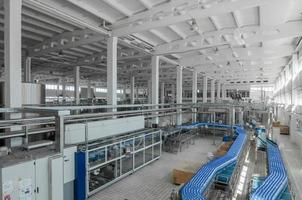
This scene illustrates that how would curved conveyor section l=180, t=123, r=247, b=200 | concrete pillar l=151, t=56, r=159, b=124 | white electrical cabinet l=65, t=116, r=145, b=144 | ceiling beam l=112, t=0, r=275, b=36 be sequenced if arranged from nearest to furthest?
1. curved conveyor section l=180, t=123, r=247, b=200
2. ceiling beam l=112, t=0, r=275, b=36
3. white electrical cabinet l=65, t=116, r=145, b=144
4. concrete pillar l=151, t=56, r=159, b=124

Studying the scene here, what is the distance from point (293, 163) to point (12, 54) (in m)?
10.2

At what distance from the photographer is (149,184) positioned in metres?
6.33

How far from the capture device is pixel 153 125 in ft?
34.5

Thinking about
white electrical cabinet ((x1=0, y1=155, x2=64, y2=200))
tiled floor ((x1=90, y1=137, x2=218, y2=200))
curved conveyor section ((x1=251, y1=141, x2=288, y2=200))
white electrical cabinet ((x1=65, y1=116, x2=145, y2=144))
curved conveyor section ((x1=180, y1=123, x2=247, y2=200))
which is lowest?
tiled floor ((x1=90, y1=137, x2=218, y2=200))

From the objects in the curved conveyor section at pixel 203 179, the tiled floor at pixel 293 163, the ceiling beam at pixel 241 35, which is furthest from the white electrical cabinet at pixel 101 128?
the tiled floor at pixel 293 163

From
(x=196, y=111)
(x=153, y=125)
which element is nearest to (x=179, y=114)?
(x=196, y=111)

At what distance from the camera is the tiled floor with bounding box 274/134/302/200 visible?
6387 millimetres

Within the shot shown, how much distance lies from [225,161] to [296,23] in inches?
200

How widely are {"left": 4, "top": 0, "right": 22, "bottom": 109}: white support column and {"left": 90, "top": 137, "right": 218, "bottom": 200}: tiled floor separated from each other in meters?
3.08

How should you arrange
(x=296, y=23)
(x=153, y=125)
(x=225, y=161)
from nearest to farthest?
(x=225, y=161) < (x=296, y=23) < (x=153, y=125)

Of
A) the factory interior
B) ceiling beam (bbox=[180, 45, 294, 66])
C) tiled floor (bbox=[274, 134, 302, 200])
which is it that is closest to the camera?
the factory interior

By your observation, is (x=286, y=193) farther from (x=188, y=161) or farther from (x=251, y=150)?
(x=251, y=150)

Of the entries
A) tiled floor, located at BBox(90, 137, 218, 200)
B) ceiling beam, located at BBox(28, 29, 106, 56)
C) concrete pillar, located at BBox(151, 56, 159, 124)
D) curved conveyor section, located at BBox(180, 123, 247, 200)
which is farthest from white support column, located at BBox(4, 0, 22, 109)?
concrete pillar, located at BBox(151, 56, 159, 124)

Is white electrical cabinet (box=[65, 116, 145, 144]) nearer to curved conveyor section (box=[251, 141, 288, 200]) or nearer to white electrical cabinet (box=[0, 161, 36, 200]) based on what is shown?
white electrical cabinet (box=[0, 161, 36, 200])
